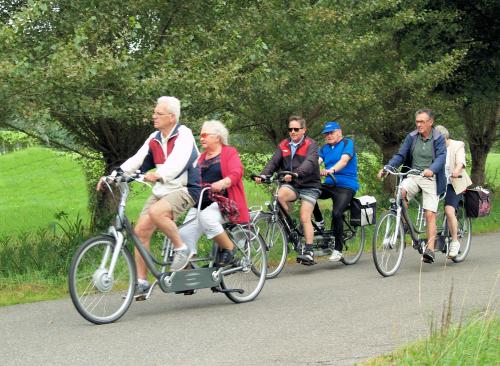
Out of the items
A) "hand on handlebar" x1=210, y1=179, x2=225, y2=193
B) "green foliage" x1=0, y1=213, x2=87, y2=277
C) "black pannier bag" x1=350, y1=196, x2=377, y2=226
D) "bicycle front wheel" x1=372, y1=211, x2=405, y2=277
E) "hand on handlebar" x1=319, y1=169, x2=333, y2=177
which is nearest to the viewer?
"hand on handlebar" x1=210, y1=179, x2=225, y2=193

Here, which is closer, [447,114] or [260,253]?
[260,253]

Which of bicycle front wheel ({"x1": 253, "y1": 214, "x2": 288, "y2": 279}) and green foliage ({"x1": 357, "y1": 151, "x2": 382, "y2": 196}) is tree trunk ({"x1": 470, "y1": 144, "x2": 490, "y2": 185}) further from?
bicycle front wheel ({"x1": 253, "y1": 214, "x2": 288, "y2": 279})

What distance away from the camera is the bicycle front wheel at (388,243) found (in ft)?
34.6

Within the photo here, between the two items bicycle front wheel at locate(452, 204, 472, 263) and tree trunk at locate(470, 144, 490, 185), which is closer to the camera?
bicycle front wheel at locate(452, 204, 472, 263)

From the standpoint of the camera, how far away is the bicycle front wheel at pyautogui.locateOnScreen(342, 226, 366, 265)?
11.9 metres

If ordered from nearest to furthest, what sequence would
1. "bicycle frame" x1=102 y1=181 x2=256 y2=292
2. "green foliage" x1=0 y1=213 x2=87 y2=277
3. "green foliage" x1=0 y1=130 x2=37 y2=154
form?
"bicycle frame" x1=102 y1=181 x2=256 y2=292 → "green foliage" x1=0 y1=213 x2=87 y2=277 → "green foliage" x1=0 y1=130 x2=37 y2=154

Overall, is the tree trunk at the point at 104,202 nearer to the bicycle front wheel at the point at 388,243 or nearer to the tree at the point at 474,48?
the bicycle front wheel at the point at 388,243

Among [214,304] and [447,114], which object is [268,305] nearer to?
[214,304]

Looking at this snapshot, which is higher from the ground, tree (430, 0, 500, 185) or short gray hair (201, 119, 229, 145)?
tree (430, 0, 500, 185)

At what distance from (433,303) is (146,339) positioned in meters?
2.94

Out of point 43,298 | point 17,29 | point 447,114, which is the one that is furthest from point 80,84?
point 447,114

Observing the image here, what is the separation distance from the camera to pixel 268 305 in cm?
868

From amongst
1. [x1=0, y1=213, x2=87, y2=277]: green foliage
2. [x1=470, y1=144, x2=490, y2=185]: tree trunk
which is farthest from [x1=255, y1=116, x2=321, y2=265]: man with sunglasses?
[x1=470, y1=144, x2=490, y2=185]: tree trunk

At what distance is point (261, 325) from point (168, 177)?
58.1 inches
